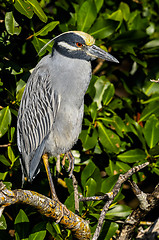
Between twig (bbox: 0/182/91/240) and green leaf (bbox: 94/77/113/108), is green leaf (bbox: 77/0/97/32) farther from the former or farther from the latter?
twig (bbox: 0/182/91/240)

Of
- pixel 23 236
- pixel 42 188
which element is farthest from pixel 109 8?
pixel 23 236

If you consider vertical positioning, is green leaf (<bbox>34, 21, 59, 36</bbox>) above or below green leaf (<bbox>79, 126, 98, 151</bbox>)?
above

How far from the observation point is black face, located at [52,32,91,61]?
2.56m

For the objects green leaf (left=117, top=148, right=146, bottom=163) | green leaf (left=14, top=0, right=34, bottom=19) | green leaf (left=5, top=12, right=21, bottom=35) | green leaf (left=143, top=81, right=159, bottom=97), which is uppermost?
green leaf (left=14, top=0, right=34, bottom=19)

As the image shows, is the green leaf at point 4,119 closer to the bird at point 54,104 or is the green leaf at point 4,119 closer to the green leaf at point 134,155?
the bird at point 54,104

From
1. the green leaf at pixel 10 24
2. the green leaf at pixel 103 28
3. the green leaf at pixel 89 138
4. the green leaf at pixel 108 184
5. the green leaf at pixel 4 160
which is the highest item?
the green leaf at pixel 10 24

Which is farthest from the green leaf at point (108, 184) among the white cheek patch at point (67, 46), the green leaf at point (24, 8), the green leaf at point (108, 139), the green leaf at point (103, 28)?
the green leaf at point (24, 8)

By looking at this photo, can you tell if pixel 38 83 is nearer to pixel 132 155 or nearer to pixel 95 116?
pixel 95 116

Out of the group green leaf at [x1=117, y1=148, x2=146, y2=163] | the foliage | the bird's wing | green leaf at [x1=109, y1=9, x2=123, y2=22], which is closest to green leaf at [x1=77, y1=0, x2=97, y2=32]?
the foliage

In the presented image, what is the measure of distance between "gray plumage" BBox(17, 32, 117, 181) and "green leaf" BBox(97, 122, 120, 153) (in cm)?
20

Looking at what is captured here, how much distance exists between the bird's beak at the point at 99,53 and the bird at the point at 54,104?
0.02 metres

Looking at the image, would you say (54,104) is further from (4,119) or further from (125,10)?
(125,10)

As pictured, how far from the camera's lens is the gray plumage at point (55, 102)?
2693 mm

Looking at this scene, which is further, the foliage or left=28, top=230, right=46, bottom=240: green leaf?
the foliage
